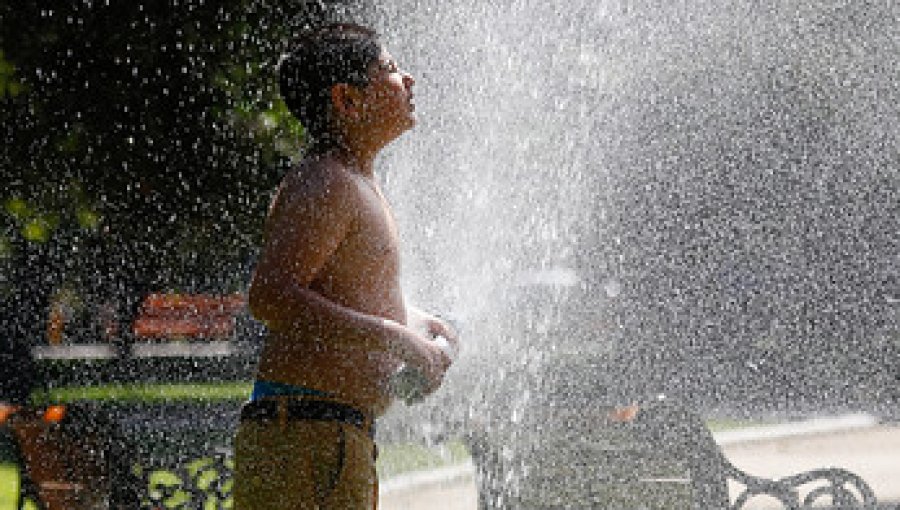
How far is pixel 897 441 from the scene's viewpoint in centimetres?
928

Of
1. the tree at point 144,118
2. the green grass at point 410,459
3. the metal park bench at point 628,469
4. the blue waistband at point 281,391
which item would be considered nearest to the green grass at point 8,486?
the green grass at point 410,459

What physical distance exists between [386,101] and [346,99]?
0.21ft

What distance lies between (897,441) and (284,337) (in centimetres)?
806

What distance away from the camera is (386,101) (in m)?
2.16

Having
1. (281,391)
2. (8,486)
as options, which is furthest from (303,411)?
(8,486)

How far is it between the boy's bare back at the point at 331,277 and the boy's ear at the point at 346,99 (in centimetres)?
9

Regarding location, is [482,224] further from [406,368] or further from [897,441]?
[406,368]

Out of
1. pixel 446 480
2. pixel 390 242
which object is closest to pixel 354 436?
pixel 390 242

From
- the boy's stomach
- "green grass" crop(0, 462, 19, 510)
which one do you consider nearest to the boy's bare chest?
the boy's stomach

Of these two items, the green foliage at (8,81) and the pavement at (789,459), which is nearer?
the pavement at (789,459)

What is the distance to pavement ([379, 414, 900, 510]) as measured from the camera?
545 centimetres

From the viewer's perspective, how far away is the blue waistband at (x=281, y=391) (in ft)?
6.72

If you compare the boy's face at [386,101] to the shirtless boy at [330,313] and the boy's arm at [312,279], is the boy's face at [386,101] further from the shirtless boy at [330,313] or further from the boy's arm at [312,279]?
the boy's arm at [312,279]

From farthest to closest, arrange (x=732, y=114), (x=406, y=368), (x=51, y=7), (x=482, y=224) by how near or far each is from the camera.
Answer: (x=732, y=114)
(x=51, y=7)
(x=482, y=224)
(x=406, y=368)
